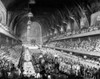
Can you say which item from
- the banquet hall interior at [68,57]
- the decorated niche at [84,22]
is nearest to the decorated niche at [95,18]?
the banquet hall interior at [68,57]

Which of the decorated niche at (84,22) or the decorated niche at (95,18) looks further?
the decorated niche at (84,22)

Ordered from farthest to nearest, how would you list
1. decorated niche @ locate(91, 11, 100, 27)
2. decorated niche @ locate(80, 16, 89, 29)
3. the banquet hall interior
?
decorated niche @ locate(80, 16, 89, 29) → decorated niche @ locate(91, 11, 100, 27) → the banquet hall interior

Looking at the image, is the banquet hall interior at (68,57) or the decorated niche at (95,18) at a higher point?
the decorated niche at (95,18)

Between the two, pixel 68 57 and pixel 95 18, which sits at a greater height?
pixel 95 18

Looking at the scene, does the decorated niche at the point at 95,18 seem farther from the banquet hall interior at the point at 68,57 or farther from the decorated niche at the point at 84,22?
the decorated niche at the point at 84,22

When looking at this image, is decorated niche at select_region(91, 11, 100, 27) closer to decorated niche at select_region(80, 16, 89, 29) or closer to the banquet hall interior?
the banquet hall interior

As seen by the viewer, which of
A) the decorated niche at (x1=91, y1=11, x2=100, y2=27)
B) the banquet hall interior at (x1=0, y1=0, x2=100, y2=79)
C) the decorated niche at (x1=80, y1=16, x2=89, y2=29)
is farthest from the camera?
the decorated niche at (x1=80, y1=16, x2=89, y2=29)

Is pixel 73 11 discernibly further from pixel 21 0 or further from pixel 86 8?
pixel 21 0

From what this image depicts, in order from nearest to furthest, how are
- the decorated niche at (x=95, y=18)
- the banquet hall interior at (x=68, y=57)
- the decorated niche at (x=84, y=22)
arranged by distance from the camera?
the banquet hall interior at (x=68, y=57), the decorated niche at (x=95, y=18), the decorated niche at (x=84, y=22)

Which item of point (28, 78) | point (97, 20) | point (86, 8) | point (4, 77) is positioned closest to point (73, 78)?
point (28, 78)

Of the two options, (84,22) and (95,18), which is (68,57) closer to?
(95,18)

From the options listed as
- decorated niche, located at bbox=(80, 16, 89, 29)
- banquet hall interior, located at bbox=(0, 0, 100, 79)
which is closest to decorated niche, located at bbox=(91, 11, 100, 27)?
banquet hall interior, located at bbox=(0, 0, 100, 79)

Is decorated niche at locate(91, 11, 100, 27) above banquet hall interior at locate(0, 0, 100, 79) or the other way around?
above

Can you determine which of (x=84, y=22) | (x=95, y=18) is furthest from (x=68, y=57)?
(x=84, y=22)
